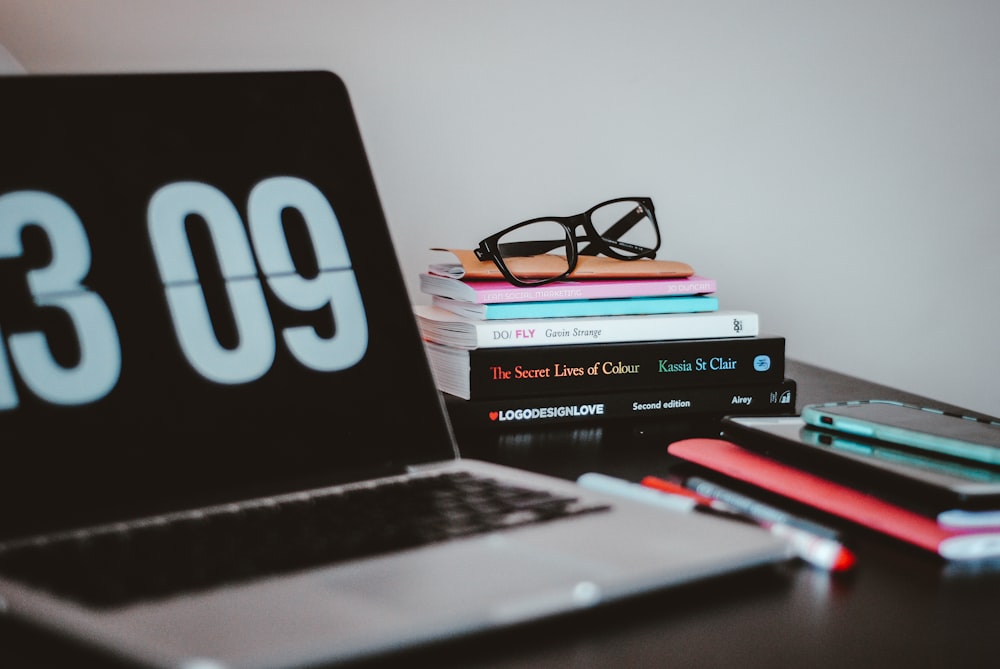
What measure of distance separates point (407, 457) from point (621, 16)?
0.84m

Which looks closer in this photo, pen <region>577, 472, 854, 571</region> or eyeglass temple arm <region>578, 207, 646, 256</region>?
pen <region>577, 472, 854, 571</region>

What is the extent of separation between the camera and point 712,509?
0.56 m

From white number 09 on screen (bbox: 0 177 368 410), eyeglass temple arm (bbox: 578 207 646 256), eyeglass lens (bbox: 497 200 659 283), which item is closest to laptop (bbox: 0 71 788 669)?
white number 09 on screen (bbox: 0 177 368 410)

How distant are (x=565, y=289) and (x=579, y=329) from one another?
0.05 m

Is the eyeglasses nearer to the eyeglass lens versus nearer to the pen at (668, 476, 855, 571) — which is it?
the eyeglass lens

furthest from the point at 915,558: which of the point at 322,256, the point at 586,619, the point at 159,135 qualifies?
the point at 159,135

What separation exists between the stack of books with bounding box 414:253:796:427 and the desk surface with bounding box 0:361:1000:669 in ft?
1.11

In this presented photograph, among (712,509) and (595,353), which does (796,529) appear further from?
(595,353)

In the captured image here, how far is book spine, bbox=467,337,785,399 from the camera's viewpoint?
0.86m

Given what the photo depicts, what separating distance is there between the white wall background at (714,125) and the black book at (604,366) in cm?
42

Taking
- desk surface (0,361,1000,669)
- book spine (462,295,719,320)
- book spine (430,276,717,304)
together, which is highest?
book spine (430,276,717,304)

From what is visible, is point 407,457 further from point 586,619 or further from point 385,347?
point 586,619

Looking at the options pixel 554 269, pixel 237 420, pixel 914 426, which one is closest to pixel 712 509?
pixel 914 426

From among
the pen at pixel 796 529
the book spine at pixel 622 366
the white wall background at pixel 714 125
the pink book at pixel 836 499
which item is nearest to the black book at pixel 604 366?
the book spine at pixel 622 366
